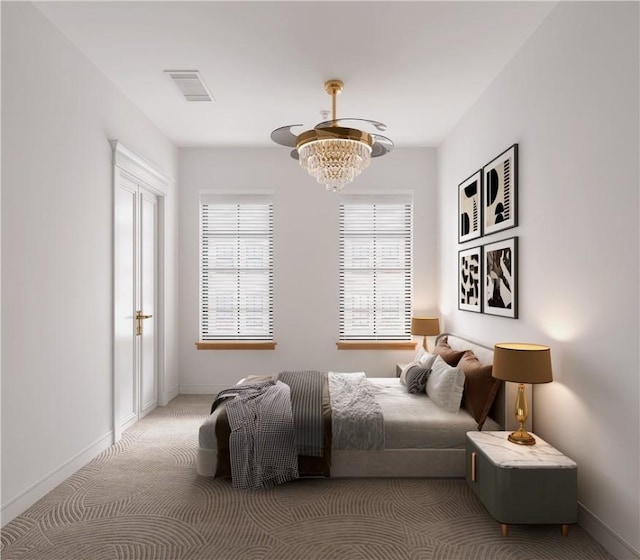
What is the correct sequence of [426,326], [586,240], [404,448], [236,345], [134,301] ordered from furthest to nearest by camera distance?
[236,345] → [426,326] → [134,301] → [404,448] → [586,240]

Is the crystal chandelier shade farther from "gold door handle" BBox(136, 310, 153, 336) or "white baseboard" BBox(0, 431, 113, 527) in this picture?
"white baseboard" BBox(0, 431, 113, 527)

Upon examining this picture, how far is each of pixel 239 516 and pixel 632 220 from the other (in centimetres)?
263

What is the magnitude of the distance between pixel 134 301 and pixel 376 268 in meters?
2.82

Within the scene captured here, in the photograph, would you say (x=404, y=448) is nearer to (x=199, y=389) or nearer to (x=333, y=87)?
(x=333, y=87)

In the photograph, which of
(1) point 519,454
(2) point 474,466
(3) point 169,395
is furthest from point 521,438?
(3) point 169,395

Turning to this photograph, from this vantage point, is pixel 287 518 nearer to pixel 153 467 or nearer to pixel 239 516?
pixel 239 516

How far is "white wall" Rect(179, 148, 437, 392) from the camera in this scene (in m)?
5.62

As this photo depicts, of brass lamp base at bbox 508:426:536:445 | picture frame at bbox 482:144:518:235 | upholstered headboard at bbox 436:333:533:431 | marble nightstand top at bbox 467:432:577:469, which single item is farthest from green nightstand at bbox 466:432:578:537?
picture frame at bbox 482:144:518:235

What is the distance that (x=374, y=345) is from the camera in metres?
5.59

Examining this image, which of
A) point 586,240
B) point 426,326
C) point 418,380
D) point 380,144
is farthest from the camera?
point 426,326

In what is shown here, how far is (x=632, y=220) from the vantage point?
85.5 inches

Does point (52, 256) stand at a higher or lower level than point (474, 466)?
higher

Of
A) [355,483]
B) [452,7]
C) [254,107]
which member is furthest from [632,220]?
[254,107]

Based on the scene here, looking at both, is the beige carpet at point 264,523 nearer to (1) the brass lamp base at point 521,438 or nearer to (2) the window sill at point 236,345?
(1) the brass lamp base at point 521,438
